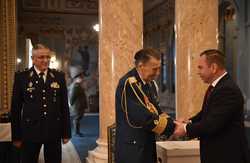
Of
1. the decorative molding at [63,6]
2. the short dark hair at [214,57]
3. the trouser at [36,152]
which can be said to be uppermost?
the decorative molding at [63,6]

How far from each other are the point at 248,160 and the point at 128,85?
1.18 m

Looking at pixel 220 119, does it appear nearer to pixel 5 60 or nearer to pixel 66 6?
pixel 5 60

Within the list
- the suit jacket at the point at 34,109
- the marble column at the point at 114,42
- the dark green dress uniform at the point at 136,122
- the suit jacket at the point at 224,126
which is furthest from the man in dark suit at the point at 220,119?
the marble column at the point at 114,42

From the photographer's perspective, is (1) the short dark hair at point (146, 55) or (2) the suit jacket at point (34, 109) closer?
(1) the short dark hair at point (146, 55)

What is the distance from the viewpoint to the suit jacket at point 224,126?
111 inches

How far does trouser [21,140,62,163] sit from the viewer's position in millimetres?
3803

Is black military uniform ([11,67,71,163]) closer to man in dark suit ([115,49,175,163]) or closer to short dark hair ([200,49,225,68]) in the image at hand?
man in dark suit ([115,49,175,163])

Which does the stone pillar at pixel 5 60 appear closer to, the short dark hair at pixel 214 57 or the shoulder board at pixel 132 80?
the shoulder board at pixel 132 80

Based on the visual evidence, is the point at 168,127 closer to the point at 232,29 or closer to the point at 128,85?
the point at 128,85

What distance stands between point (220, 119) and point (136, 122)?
0.70 metres

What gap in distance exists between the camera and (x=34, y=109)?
12.5 ft

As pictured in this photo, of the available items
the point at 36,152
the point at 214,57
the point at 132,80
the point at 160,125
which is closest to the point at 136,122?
the point at 160,125

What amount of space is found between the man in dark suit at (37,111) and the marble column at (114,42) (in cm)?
122

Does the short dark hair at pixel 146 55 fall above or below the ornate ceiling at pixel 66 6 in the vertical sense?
below
